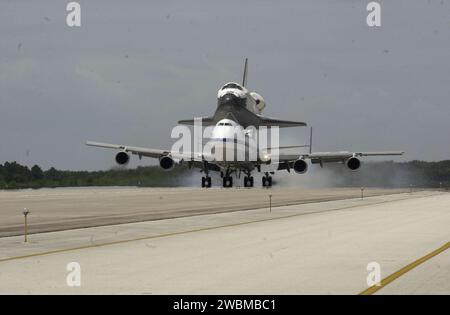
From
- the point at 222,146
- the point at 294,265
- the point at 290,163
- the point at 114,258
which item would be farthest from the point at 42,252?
the point at 290,163

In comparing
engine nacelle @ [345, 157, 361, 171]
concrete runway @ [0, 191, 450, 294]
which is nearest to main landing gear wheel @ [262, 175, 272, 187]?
engine nacelle @ [345, 157, 361, 171]

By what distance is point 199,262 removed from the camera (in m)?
17.7

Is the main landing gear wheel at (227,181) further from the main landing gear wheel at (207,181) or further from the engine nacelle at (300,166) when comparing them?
the engine nacelle at (300,166)

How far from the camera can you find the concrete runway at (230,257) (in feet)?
46.3

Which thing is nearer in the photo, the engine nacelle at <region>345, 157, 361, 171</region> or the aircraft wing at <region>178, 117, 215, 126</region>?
the engine nacelle at <region>345, 157, 361, 171</region>

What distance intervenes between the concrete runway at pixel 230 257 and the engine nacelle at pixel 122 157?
41.1 meters

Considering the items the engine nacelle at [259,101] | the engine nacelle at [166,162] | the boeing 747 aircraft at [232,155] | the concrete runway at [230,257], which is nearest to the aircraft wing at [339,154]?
the boeing 747 aircraft at [232,155]

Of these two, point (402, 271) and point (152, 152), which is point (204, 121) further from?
point (402, 271)

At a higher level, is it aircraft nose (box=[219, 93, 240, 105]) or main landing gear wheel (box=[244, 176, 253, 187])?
aircraft nose (box=[219, 93, 240, 105])

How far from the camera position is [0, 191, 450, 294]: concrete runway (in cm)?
1410

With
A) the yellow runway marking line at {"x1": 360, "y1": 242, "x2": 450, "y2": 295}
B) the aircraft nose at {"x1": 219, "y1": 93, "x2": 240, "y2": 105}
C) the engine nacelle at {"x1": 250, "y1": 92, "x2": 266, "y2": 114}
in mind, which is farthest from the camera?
the engine nacelle at {"x1": 250, "y1": 92, "x2": 266, "y2": 114}

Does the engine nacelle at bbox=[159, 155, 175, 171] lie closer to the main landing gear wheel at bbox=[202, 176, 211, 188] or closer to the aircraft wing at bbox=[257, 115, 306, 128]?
the main landing gear wheel at bbox=[202, 176, 211, 188]

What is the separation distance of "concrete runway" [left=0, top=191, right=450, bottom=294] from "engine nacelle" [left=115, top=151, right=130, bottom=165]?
135 ft
